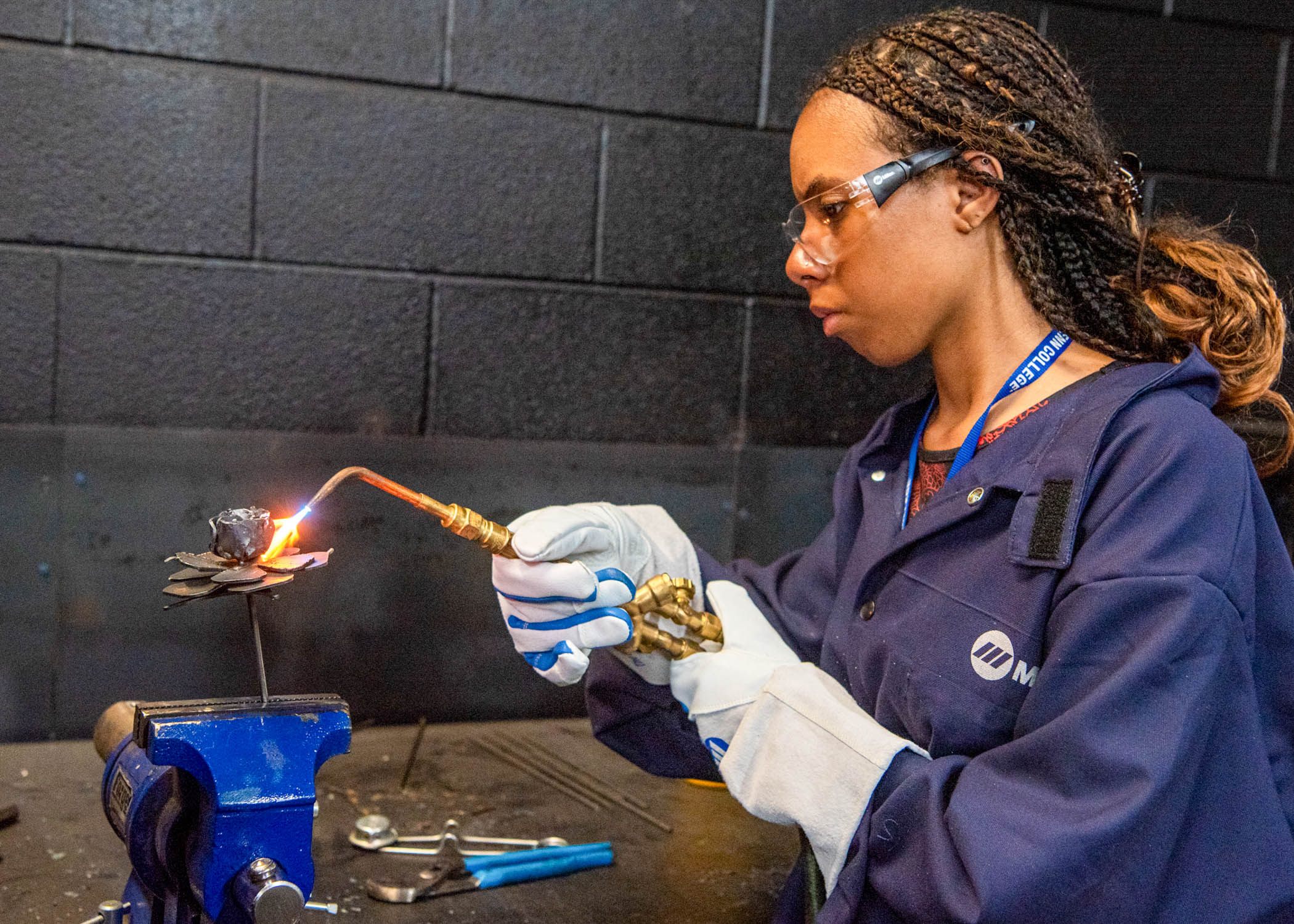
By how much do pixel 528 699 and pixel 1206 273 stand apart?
162 centimetres

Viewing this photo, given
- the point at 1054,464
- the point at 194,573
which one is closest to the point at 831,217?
the point at 1054,464

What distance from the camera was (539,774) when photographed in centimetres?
209

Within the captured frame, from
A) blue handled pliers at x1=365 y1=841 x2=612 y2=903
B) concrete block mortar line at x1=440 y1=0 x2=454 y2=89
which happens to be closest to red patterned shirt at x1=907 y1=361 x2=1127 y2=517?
blue handled pliers at x1=365 y1=841 x2=612 y2=903

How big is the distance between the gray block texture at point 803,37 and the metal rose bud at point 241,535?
1964mm

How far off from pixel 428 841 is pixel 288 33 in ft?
5.25

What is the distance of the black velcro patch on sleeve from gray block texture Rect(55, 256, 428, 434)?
1.56 meters

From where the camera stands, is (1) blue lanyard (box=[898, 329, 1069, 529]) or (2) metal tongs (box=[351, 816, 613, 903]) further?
(2) metal tongs (box=[351, 816, 613, 903])

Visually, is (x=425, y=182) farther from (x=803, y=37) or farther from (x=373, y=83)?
(x=803, y=37)

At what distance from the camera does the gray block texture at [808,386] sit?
269 centimetres

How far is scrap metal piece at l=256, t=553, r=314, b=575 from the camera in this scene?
975 mm

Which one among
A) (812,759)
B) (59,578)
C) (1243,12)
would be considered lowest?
(59,578)

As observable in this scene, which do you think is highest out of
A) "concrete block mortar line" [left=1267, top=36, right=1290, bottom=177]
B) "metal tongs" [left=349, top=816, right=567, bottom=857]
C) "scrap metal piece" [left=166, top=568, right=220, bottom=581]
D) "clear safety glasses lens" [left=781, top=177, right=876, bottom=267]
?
"concrete block mortar line" [left=1267, top=36, right=1290, bottom=177]

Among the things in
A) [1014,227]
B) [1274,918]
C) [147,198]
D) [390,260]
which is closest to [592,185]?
[390,260]

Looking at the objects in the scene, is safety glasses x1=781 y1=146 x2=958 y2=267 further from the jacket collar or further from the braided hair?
the jacket collar
